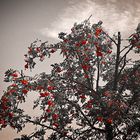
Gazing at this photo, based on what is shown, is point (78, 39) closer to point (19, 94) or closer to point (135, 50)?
point (135, 50)

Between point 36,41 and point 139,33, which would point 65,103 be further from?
point 139,33

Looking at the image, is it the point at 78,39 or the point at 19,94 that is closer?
the point at 19,94

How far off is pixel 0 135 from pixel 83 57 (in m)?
42.6

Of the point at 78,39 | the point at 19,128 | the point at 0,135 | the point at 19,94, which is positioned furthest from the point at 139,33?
the point at 0,135

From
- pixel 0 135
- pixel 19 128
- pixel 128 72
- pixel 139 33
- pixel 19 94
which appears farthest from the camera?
pixel 0 135

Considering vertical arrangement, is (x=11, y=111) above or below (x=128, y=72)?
below

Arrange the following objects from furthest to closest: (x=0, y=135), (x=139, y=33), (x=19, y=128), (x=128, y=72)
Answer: (x=0, y=135) → (x=128, y=72) → (x=139, y=33) → (x=19, y=128)

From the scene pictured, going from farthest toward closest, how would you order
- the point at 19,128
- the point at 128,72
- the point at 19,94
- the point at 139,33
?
the point at 128,72 → the point at 139,33 → the point at 19,128 → the point at 19,94

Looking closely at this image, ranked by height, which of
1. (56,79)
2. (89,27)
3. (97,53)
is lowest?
(56,79)

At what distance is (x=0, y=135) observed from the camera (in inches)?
1839

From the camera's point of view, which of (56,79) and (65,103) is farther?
(65,103)

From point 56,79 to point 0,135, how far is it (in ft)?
140

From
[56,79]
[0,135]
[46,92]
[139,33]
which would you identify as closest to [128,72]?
[139,33]

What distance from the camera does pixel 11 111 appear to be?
702 cm
